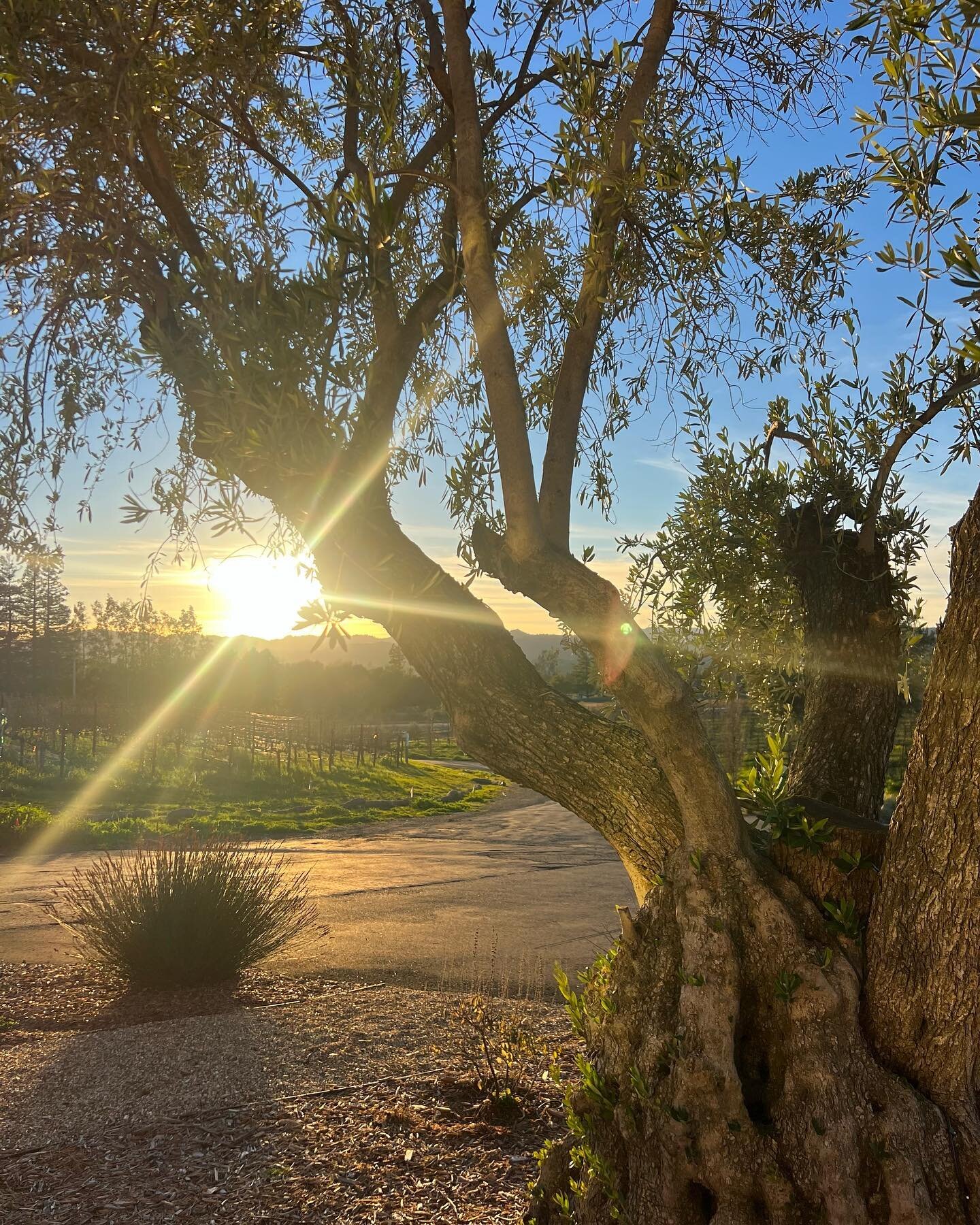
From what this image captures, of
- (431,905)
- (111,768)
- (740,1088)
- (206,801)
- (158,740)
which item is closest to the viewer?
(740,1088)

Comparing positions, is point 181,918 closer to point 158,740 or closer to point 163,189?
point 163,189

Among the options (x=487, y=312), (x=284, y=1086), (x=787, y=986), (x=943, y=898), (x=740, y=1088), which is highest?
(x=487, y=312)

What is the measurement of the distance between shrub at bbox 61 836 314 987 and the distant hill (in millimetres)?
2283

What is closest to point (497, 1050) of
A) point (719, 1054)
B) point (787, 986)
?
point (719, 1054)

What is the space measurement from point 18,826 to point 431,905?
10.7 meters

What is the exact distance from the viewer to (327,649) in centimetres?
409

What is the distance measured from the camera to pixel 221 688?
4688cm

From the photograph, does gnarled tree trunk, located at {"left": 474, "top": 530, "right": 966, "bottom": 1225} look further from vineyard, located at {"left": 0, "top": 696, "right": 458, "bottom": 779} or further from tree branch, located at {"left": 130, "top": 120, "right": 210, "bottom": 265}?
vineyard, located at {"left": 0, "top": 696, "right": 458, "bottom": 779}

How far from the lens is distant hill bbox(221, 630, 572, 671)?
4.70m

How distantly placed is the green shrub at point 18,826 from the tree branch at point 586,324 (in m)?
17.9

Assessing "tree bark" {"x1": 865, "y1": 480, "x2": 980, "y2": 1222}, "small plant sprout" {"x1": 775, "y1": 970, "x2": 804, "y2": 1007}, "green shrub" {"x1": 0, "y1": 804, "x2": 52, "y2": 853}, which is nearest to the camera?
"tree bark" {"x1": 865, "y1": 480, "x2": 980, "y2": 1222}

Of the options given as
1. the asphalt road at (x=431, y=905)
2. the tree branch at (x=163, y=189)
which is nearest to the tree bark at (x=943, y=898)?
the tree branch at (x=163, y=189)

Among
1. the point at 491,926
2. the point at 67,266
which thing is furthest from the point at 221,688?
the point at 67,266

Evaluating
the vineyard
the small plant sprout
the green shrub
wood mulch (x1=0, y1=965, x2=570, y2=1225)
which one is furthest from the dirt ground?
the vineyard
